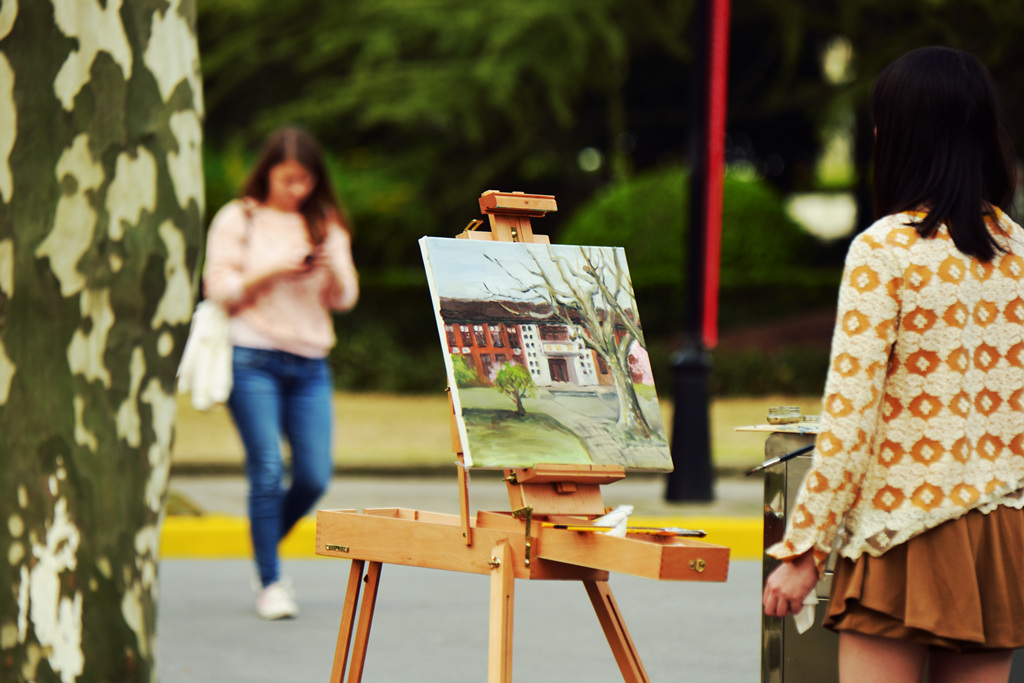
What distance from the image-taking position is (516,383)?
3.08m

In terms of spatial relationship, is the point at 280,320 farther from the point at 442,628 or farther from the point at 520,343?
the point at 520,343

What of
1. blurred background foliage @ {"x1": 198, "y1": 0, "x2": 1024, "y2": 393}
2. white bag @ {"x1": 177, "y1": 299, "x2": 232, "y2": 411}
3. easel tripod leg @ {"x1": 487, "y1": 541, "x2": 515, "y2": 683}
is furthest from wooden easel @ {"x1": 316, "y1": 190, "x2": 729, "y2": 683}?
blurred background foliage @ {"x1": 198, "y1": 0, "x2": 1024, "y2": 393}

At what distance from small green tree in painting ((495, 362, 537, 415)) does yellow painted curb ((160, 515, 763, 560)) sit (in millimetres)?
4432

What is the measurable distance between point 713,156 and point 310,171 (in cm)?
331

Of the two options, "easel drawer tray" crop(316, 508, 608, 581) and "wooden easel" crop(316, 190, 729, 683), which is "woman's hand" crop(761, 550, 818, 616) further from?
"easel drawer tray" crop(316, 508, 608, 581)

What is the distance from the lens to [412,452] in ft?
37.7

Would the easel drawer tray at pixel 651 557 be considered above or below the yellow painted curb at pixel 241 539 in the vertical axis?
above

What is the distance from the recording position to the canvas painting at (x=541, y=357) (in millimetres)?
3021

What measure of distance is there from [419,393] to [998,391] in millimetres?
14388

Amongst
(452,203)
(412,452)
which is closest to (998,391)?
(412,452)

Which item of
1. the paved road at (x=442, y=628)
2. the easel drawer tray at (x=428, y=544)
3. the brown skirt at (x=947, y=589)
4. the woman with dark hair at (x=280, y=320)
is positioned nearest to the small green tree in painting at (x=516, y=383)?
the easel drawer tray at (x=428, y=544)

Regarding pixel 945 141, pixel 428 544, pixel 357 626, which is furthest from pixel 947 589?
pixel 357 626

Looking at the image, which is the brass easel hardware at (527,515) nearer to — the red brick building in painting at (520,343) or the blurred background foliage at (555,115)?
the red brick building in painting at (520,343)

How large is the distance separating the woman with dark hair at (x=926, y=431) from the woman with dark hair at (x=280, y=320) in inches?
132
